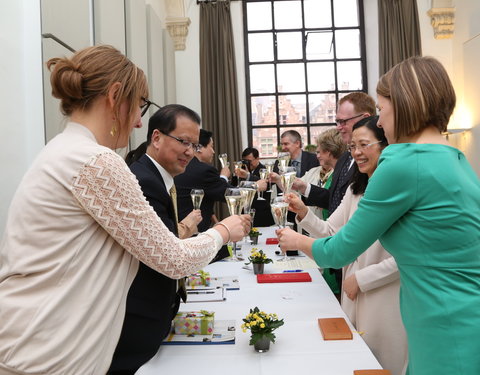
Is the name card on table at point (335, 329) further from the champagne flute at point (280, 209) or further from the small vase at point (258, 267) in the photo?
the small vase at point (258, 267)

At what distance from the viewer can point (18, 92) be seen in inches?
121

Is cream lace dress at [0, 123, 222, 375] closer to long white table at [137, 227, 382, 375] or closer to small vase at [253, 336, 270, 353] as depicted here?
long white table at [137, 227, 382, 375]

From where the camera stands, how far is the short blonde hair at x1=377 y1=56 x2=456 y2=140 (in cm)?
128

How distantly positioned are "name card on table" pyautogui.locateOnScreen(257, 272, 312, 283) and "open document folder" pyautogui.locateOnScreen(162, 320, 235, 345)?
74 cm

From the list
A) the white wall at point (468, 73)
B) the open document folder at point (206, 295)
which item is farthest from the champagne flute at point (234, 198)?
the white wall at point (468, 73)

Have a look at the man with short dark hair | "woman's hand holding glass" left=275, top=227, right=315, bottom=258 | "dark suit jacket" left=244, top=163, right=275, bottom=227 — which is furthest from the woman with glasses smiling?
the man with short dark hair

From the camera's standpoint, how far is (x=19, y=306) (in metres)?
1.03

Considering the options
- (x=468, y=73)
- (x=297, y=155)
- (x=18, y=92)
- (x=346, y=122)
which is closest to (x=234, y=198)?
(x=346, y=122)

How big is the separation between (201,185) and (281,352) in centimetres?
239

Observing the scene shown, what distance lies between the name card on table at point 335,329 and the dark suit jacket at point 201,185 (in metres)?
2.02

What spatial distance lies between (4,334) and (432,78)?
52.7 inches

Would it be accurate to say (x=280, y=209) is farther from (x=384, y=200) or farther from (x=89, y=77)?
(x=89, y=77)

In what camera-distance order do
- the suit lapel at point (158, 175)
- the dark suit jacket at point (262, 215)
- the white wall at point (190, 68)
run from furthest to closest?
the white wall at point (190, 68) → the dark suit jacket at point (262, 215) → the suit lapel at point (158, 175)

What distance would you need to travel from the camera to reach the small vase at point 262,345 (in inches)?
57.4
